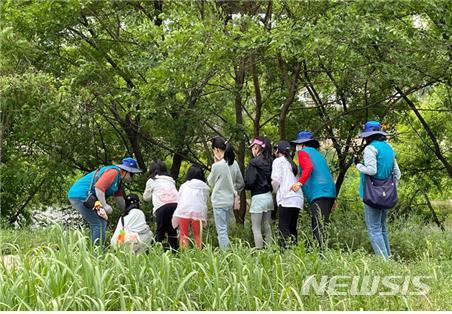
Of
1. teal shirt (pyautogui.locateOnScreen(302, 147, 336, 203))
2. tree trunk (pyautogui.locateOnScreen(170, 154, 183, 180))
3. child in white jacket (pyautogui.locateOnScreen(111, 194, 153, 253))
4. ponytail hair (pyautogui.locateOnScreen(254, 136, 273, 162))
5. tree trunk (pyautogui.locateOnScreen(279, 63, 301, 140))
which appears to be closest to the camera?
child in white jacket (pyautogui.locateOnScreen(111, 194, 153, 253))

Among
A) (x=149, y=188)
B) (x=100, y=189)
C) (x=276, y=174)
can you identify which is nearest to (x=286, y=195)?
(x=276, y=174)

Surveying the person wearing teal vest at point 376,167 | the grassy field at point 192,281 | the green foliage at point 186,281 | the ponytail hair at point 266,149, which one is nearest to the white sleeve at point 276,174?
the ponytail hair at point 266,149

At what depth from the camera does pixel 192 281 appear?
4148 mm

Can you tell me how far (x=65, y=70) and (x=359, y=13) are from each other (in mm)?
5303

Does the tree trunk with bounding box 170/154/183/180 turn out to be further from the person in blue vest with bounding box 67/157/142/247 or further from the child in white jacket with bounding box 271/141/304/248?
the child in white jacket with bounding box 271/141/304/248

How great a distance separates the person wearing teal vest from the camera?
19.2ft

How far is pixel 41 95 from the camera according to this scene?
8.10 metres

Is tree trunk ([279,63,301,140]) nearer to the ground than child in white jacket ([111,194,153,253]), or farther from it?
farther from it

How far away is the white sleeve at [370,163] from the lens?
5824 mm

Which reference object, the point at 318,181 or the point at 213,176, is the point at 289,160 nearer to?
the point at 318,181

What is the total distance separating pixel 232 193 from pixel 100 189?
1.52 metres

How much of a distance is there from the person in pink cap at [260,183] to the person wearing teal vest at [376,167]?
1.18 m

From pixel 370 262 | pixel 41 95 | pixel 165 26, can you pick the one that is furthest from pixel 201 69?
pixel 370 262

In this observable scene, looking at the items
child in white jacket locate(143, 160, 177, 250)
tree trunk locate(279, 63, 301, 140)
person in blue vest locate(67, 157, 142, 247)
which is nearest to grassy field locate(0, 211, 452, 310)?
person in blue vest locate(67, 157, 142, 247)
